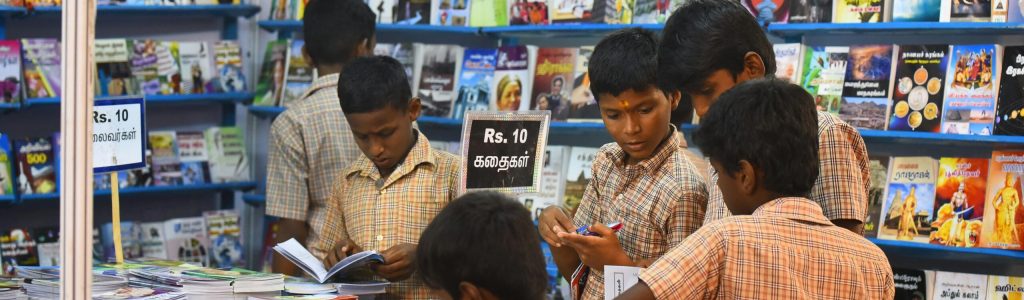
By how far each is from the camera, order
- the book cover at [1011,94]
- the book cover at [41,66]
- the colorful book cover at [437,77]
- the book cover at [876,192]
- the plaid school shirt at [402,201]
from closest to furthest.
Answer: the plaid school shirt at [402,201]
the book cover at [1011,94]
the book cover at [876,192]
the book cover at [41,66]
the colorful book cover at [437,77]

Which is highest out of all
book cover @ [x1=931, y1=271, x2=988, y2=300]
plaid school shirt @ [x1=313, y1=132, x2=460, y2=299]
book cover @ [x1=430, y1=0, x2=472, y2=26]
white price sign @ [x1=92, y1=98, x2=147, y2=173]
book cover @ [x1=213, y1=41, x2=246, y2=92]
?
book cover @ [x1=430, y1=0, x2=472, y2=26]

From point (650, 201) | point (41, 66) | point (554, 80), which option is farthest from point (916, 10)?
point (41, 66)

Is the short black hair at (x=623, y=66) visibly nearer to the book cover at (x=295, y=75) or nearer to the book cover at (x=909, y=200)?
the book cover at (x=909, y=200)

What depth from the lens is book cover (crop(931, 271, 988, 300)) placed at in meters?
4.29

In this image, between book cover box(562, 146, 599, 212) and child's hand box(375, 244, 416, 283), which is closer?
child's hand box(375, 244, 416, 283)

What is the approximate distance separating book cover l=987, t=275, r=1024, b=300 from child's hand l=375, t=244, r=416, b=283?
7.32 feet

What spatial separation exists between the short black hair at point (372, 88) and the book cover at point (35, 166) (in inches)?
102

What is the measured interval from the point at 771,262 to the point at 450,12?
3.65 m

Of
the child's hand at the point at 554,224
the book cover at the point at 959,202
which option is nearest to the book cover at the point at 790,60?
the book cover at the point at 959,202

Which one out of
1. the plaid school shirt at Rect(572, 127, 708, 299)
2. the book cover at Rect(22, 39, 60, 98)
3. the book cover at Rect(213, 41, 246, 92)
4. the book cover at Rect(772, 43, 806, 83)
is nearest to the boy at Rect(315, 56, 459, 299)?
the plaid school shirt at Rect(572, 127, 708, 299)

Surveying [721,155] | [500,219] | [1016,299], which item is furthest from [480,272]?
[1016,299]

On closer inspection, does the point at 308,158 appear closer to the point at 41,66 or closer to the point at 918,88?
the point at 41,66

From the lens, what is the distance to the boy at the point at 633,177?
250 centimetres

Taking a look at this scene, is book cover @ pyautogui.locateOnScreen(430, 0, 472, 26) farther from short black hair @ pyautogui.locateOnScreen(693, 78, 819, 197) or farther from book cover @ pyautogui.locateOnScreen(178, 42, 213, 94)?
short black hair @ pyautogui.locateOnScreen(693, 78, 819, 197)
